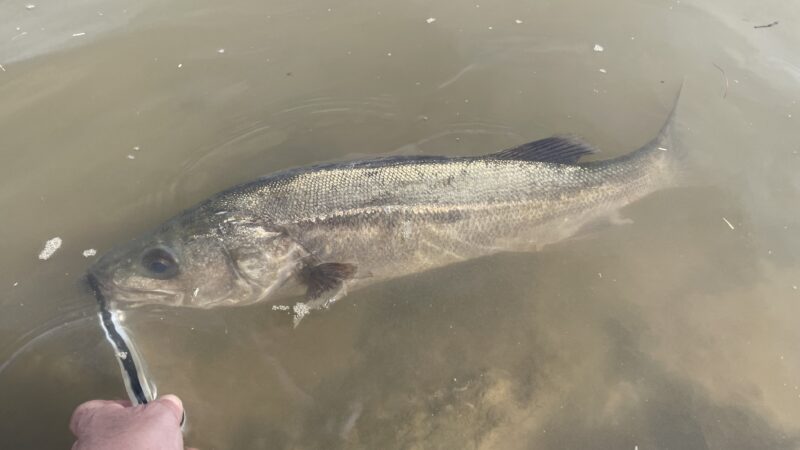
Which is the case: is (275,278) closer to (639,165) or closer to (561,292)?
(561,292)

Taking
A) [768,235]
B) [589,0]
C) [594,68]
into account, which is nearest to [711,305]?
[768,235]

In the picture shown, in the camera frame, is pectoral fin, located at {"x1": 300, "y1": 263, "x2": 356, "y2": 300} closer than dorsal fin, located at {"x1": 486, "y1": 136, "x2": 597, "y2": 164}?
Yes

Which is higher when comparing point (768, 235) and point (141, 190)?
point (141, 190)

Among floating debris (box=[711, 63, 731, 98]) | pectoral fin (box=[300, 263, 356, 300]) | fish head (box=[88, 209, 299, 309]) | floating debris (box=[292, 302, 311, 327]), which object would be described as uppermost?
floating debris (box=[711, 63, 731, 98])

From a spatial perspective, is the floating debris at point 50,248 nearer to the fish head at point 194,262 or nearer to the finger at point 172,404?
the fish head at point 194,262

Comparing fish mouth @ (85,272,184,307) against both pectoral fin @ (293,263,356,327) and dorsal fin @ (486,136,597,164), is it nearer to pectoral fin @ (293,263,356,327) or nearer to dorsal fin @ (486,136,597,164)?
pectoral fin @ (293,263,356,327)

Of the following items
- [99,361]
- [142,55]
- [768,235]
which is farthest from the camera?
[142,55]

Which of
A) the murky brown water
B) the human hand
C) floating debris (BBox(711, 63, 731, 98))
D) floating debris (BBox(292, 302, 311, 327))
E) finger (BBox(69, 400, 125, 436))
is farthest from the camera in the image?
floating debris (BBox(711, 63, 731, 98))

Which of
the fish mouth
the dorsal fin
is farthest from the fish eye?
the dorsal fin
